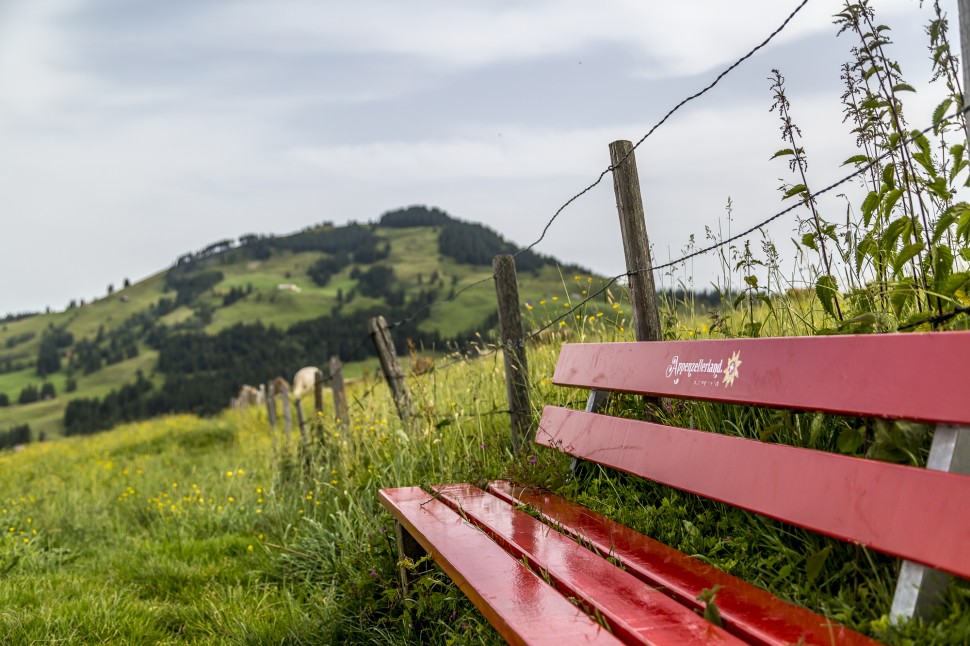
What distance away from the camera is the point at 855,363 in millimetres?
2195

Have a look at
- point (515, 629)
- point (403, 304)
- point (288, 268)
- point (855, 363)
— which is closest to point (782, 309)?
point (855, 363)

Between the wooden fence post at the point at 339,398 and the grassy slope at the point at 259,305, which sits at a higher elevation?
the grassy slope at the point at 259,305

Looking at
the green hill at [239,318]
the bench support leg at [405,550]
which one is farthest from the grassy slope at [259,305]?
the bench support leg at [405,550]

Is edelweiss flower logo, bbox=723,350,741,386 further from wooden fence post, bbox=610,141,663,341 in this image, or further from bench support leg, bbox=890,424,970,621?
wooden fence post, bbox=610,141,663,341

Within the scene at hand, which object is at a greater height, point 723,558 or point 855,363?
point 855,363

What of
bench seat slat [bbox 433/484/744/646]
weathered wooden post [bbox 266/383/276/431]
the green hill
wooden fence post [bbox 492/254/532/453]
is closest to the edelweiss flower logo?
bench seat slat [bbox 433/484/744/646]

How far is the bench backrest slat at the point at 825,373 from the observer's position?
6.26ft

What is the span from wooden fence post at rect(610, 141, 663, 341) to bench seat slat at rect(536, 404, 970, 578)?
0.68 m

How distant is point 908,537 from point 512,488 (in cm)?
223

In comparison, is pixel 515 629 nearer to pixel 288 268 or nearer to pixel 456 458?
pixel 456 458

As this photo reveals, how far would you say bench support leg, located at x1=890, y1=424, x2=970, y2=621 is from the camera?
1867 mm

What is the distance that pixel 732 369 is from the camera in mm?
2754

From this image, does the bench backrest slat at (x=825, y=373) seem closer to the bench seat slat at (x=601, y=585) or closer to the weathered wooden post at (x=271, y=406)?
the bench seat slat at (x=601, y=585)

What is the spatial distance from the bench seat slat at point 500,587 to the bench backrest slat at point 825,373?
0.85 meters
